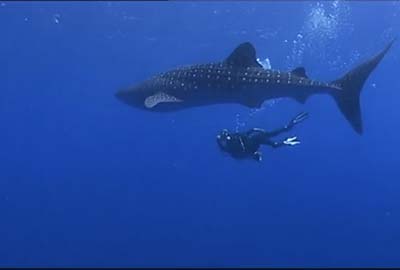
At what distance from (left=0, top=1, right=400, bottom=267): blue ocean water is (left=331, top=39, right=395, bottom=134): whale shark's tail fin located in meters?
4.00

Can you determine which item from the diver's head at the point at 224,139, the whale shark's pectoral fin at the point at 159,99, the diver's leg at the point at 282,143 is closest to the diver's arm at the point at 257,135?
the diver's leg at the point at 282,143

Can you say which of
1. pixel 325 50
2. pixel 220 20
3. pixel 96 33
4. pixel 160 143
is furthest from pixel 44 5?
pixel 160 143

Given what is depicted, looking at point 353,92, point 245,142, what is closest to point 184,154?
point 245,142

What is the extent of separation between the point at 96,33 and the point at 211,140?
19.3 m

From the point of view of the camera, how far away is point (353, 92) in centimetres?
1021

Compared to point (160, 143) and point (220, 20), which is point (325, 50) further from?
point (160, 143)

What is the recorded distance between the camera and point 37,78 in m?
32.3

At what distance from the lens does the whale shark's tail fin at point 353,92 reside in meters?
10.1

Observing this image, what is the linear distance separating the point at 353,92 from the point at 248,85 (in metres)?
1.78

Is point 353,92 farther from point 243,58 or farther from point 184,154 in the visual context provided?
point 184,154

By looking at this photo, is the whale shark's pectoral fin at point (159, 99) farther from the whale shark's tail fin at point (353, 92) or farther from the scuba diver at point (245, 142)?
the whale shark's tail fin at point (353, 92)

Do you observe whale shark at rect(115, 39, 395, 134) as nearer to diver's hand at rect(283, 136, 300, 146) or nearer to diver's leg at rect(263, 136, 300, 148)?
diver's leg at rect(263, 136, 300, 148)

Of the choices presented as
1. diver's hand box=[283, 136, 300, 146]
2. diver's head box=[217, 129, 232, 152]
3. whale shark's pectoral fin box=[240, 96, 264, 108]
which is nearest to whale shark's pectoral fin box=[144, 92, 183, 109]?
diver's head box=[217, 129, 232, 152]

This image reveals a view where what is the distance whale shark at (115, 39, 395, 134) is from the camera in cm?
988
